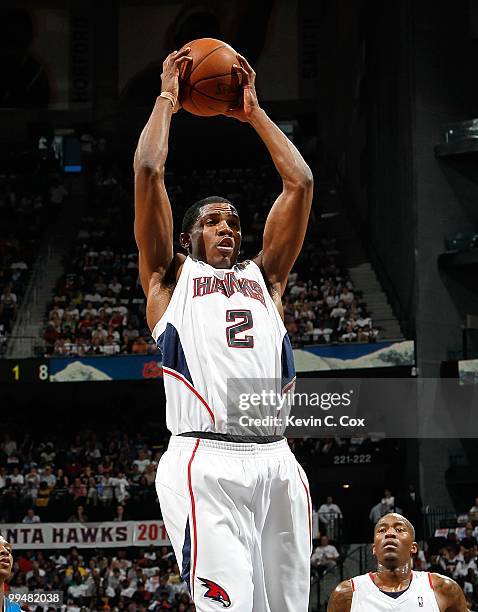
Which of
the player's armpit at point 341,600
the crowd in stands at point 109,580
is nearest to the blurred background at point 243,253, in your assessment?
the crowd in stands at point 109,580

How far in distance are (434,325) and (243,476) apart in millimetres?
16806

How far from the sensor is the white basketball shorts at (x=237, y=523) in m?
3.84

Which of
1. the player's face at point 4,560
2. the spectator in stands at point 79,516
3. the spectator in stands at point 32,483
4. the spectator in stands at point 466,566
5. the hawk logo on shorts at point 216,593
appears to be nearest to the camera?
the hawk logo on shorts at point 216,593

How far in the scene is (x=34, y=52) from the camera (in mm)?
28062

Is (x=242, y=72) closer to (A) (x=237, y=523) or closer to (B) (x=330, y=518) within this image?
(A) (x=237, y=523)

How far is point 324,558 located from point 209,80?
11.8 metres

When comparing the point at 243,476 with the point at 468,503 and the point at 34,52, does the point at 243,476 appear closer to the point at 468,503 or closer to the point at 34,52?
the point at 468,503

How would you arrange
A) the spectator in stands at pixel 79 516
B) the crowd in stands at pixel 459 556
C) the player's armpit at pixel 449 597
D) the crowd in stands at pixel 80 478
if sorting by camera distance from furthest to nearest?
the crowd in stands at pixel 80 478, the spectator in stands at pixel 79 516, the crowd in stands at pixel 459 556, the player's armpit at pixel 449 597

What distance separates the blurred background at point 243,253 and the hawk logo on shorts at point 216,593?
10.9m

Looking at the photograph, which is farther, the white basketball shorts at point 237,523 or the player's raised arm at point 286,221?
the player's raised arm at point 286,221

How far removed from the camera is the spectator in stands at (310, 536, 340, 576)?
15180 millimetres

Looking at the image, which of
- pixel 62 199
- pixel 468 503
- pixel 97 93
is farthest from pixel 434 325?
pixel 97 93

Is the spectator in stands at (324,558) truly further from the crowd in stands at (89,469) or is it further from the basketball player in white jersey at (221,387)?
the basketball player in white jersey at (221,387)

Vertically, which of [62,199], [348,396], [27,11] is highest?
[27,11]
